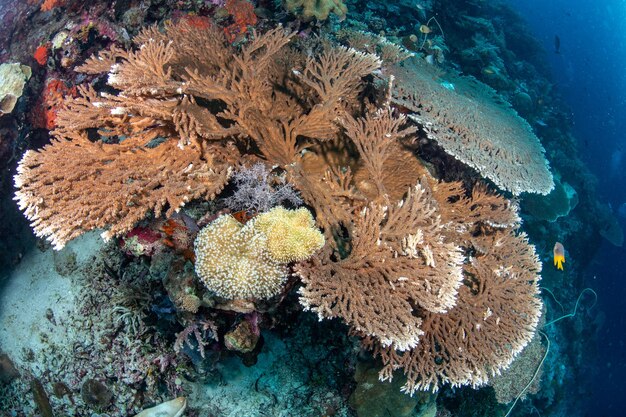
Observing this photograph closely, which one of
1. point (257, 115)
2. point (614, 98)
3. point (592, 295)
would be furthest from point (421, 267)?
point (614, 98)

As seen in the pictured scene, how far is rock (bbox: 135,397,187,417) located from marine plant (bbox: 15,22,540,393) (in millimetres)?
2351

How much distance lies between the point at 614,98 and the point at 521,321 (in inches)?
1408

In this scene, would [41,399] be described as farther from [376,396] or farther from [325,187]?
[325,187]

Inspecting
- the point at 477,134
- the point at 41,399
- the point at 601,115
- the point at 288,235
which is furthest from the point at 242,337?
the point at 601,115

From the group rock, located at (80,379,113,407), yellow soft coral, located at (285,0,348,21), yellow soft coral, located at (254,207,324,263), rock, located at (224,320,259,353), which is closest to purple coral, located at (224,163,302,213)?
yellow soft coral, located at (254,207,324,263)

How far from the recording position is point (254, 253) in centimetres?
261

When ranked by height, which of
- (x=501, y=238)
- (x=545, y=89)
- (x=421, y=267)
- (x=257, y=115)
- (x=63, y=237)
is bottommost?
(x=545, y=89)

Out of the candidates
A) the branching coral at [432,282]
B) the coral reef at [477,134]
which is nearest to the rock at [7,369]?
the branching coral at [432,282]

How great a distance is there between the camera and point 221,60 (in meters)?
3.53

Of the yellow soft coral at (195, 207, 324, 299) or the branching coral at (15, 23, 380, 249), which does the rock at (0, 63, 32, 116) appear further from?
the yellow soft coral at (195, 207, 324, 299)

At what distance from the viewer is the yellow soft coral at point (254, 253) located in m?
2.59

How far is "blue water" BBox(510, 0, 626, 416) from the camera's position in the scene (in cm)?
1831

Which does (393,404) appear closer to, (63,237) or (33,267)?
(63,237)

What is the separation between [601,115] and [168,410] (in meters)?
33.3
